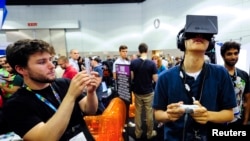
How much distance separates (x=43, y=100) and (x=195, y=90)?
3.14 feet

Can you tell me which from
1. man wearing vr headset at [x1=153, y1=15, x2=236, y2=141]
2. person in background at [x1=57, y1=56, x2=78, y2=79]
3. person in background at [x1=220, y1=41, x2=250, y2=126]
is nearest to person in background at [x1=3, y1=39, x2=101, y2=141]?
man wearing vr headset at [x1=153, y1=15, x2=236, y2=141]

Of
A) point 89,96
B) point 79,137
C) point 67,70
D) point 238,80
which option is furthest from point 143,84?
point 79,137

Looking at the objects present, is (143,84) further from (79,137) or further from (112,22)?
(112,22)

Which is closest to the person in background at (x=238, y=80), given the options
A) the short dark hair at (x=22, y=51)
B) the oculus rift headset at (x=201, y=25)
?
the oculus rift headset at (x=201, y=25)

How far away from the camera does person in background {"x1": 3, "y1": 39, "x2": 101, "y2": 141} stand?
46.6 inches

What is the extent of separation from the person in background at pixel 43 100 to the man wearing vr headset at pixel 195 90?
505 millimetres

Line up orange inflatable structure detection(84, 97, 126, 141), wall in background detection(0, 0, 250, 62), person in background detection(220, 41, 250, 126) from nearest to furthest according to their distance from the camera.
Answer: orange inflatable structure detection(84, 97, 126, 141), person in background detection(220, 41, 250, 126), wall in background detection(0, 0, 250, 62)

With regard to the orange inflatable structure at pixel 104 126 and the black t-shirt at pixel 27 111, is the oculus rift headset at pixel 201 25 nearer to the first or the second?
the black t-shirt at pixel 27 111

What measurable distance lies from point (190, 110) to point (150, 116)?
3.23 metres

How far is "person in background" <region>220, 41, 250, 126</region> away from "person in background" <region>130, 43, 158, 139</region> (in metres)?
1.96

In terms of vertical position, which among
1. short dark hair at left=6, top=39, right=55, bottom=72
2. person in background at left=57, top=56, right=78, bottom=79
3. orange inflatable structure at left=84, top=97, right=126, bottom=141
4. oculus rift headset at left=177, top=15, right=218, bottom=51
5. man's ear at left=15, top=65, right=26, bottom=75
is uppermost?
oculus rift headset at left=177, top=15, right=218, bottom=51

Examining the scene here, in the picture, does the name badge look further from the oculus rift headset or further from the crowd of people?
the oculus rift headset

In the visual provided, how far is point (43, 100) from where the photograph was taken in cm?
135

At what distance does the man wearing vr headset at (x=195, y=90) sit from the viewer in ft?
4.42
